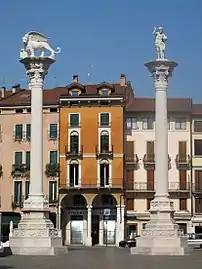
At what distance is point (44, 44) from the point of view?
1807 inches

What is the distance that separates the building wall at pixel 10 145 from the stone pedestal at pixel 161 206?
125 feet

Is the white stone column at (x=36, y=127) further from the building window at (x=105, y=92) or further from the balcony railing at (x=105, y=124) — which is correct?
the building window at (x=105, y=92)

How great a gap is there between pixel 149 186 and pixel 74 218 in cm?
954

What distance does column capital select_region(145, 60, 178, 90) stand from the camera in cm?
4488

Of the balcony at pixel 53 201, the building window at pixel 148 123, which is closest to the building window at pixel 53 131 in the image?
the balcony at pixel 53 201

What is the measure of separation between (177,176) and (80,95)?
49.0ft

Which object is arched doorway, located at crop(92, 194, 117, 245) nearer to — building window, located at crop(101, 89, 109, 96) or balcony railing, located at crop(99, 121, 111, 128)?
balcony railing, located at crop(99, 121, 111, 128)

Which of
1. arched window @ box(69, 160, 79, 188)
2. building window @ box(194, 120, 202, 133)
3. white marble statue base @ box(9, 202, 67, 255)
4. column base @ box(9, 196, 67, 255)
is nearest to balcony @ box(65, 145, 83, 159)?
arched window @ box(69, 160, 79, 188)

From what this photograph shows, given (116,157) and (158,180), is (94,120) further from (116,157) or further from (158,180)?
(158,180)

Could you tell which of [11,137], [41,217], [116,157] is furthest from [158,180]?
[11,137]

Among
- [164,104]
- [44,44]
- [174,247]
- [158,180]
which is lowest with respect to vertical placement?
[174,247]

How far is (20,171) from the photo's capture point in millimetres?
81688

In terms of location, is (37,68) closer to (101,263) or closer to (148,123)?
(101,263)

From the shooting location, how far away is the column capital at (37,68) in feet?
148
